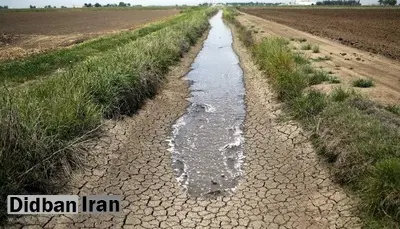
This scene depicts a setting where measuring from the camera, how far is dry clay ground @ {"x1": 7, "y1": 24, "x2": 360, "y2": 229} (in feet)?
15.5

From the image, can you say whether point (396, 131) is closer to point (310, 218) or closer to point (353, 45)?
point (310, 218)

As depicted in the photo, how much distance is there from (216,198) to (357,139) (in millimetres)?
2435

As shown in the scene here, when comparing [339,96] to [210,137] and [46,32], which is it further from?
[46,32]

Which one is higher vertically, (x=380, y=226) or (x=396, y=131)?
(x=396, y=131)

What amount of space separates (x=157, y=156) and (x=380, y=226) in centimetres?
394

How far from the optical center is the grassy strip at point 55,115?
4.77 meters

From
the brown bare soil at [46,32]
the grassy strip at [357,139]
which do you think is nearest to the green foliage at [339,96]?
the grassy strip at [357,139]

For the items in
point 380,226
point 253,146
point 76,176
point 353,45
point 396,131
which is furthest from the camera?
point 353,45

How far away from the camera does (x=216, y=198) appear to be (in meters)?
5.43

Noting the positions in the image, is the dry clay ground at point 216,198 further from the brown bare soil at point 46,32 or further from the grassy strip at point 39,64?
the brown bare soil at point 46,32

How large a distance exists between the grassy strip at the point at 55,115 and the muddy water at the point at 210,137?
4.98 ft

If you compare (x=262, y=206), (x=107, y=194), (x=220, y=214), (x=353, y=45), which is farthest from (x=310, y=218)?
(x=353, y=45)

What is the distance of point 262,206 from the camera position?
203 inches

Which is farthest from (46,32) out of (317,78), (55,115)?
(55,115)
